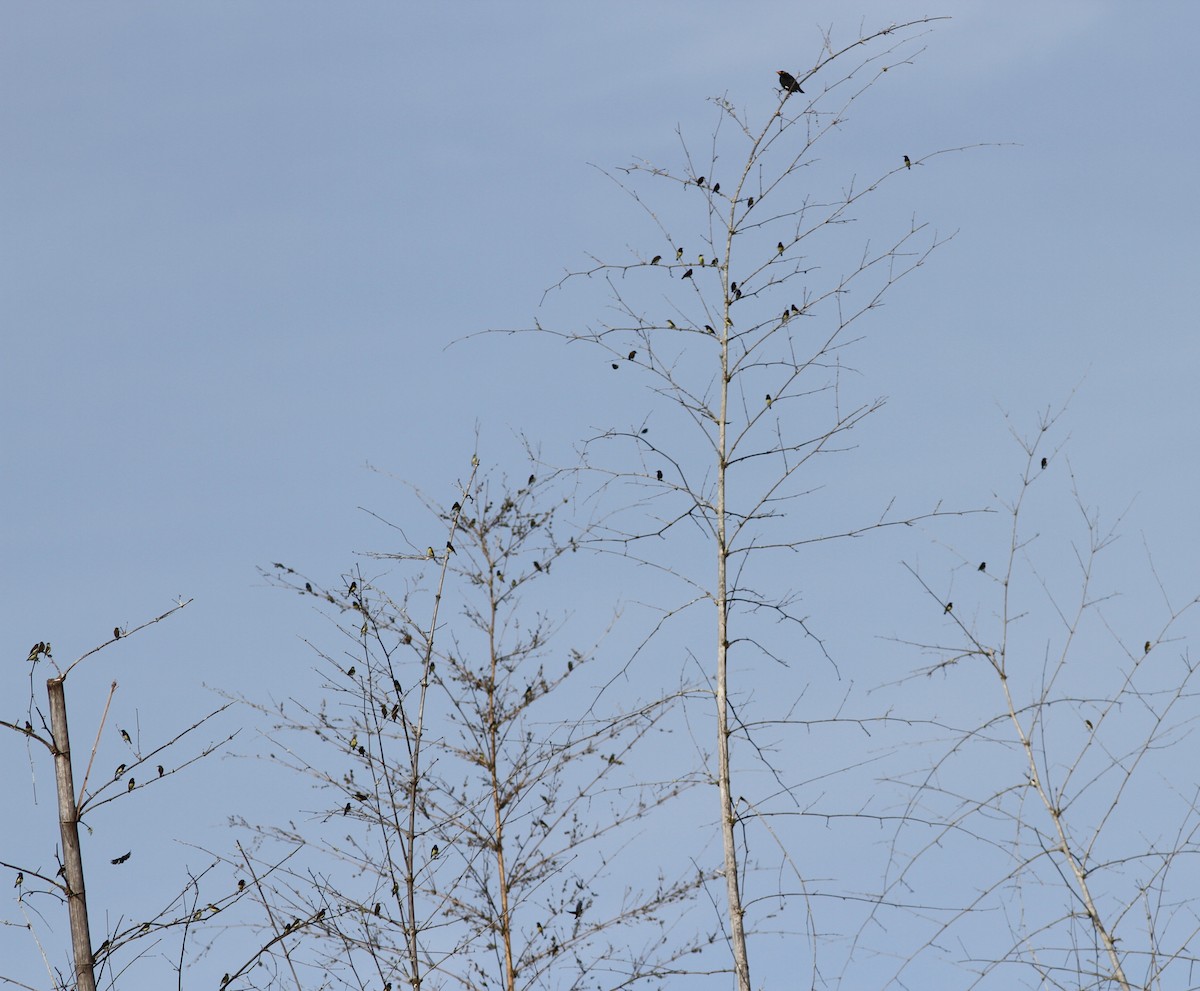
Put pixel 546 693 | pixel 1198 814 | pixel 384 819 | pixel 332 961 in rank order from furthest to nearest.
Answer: pixel 546 693 < pixel 332 961 < pixel 384 819 < pixel 1198 814

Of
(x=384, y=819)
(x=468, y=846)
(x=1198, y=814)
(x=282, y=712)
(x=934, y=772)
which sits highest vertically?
(x=282, y=712)

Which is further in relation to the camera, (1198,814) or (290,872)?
(290,872)

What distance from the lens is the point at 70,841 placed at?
4.98 m

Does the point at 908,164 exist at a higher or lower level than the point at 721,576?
higher

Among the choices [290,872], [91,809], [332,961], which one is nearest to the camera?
[91,809]

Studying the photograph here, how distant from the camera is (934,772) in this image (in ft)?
15.6

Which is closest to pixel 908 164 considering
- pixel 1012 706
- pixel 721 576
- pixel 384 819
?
pixel 721 576

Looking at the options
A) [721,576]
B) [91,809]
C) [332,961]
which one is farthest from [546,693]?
[91,809]

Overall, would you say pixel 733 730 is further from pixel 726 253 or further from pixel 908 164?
pixel 908 164

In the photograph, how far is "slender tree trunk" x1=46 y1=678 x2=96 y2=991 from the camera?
15.8 feet

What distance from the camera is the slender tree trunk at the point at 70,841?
4.80 m

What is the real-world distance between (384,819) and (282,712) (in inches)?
73.6

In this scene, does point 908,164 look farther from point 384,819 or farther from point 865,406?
point 384,819

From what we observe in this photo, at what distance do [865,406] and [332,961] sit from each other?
14.5 feet
